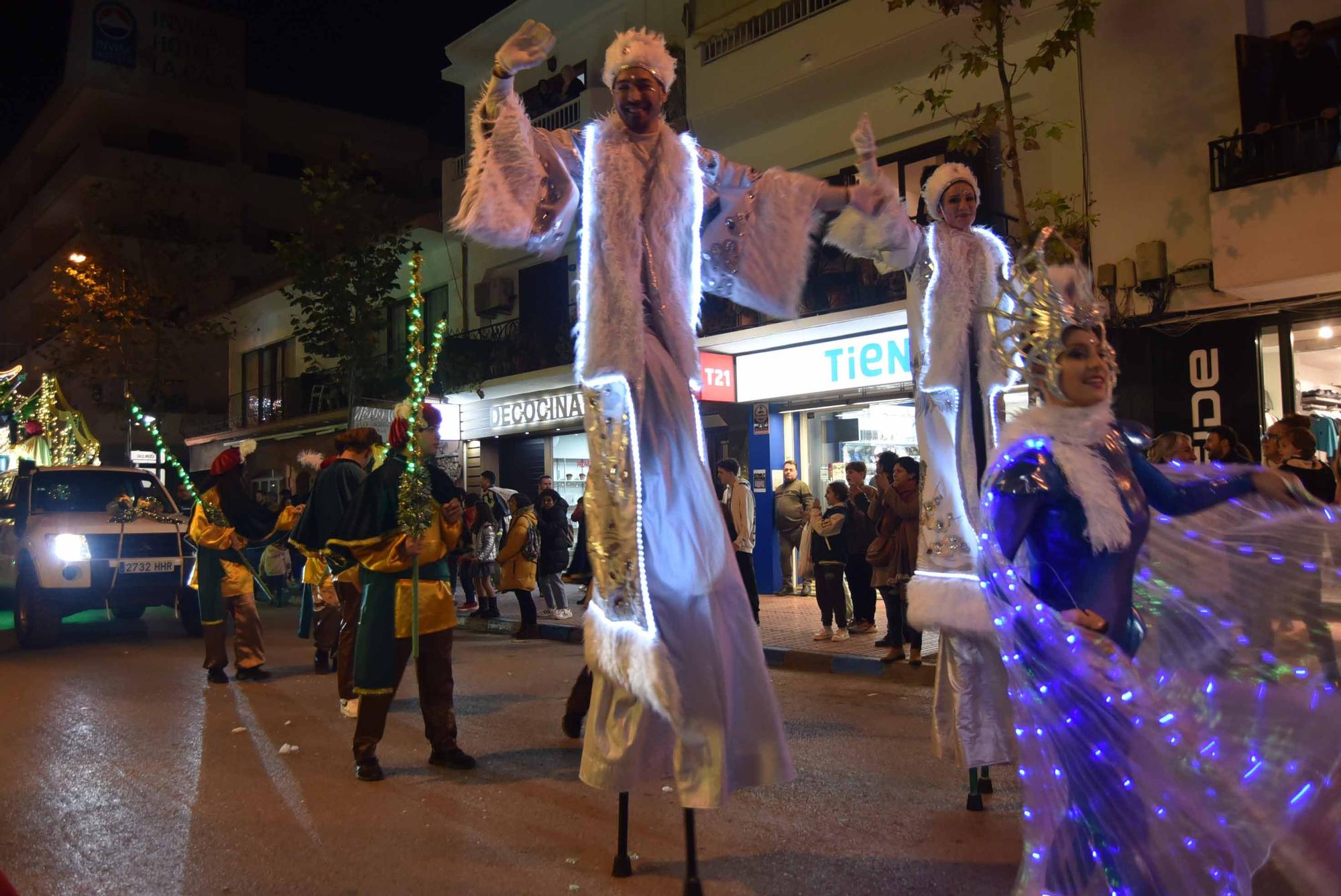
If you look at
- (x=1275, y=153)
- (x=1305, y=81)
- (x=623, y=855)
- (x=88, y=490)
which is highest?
(x=1305, y=81)

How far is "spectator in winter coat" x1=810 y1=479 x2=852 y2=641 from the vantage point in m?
10.1

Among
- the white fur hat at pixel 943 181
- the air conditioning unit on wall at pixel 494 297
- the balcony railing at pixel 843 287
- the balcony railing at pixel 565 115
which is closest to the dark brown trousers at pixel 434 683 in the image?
the white fur hat at pixel 943 181

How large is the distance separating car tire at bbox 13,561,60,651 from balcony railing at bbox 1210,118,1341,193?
1287 cm

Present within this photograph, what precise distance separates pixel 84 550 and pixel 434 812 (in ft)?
27.3

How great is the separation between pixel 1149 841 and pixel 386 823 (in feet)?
10.0

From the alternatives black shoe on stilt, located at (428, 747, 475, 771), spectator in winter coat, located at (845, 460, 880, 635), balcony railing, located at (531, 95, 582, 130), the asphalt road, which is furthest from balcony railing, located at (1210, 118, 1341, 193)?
balcony railing, located at (531, 95, 582, 130)

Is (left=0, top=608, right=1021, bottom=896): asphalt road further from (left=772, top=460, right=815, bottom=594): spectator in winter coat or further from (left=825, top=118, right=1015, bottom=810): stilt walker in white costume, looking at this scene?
(left=772, top=460, right=815, bottom=594): spectator in winter coat

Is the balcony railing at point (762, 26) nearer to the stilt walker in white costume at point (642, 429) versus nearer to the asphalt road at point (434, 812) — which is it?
the asphalt road at point (434, 812)

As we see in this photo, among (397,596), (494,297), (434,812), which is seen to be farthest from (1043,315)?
(494,297)

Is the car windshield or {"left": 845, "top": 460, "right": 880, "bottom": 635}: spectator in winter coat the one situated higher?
the car windshield

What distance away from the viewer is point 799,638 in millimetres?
10156

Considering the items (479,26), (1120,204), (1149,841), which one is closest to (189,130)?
(479,26)

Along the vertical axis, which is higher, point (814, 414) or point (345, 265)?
point (345, 265)

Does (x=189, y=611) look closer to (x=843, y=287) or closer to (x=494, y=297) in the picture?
(x=843, y=287)
